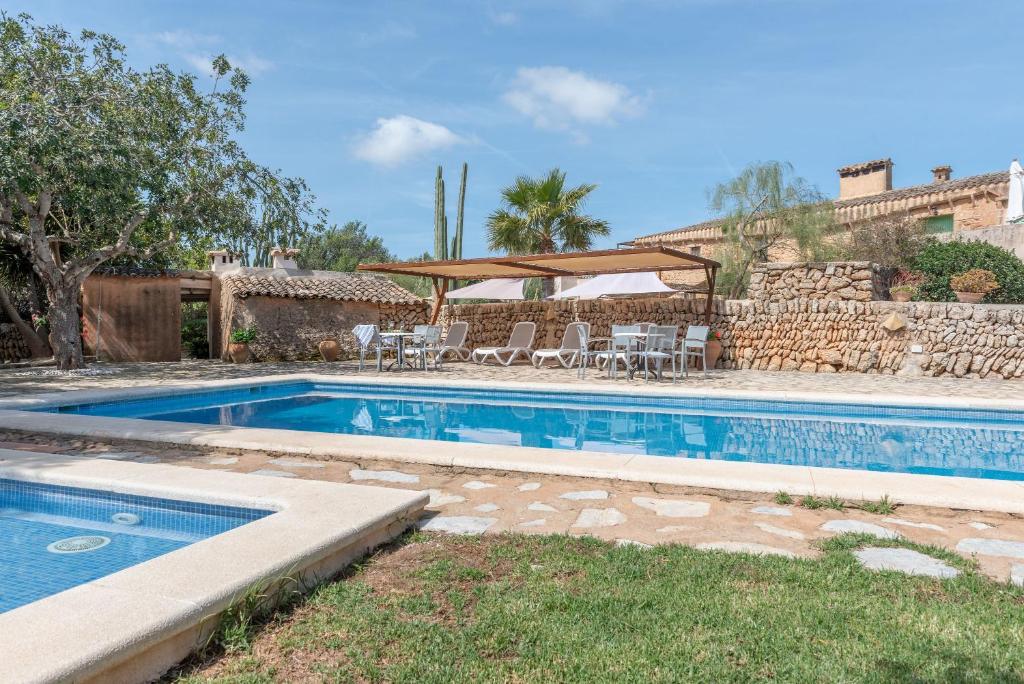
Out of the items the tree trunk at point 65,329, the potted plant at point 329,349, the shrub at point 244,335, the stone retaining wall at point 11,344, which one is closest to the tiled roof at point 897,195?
the potted plant at point 329,349

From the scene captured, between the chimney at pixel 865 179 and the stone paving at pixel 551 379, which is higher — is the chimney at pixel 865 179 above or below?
above

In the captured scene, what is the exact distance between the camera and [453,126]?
67.5 ft

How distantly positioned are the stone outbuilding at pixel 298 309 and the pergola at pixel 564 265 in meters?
2.41

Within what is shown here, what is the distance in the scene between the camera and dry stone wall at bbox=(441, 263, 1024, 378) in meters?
11.5

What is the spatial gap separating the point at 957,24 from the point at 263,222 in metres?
12.7

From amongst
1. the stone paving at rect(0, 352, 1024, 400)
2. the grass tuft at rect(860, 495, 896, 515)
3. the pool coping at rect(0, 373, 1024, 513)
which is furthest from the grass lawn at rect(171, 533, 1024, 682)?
the stone paving at rect(0, 352, 1024, 400)

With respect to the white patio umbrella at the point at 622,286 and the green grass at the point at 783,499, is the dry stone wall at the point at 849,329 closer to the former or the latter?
the white patio umbrella at the point at 622,286

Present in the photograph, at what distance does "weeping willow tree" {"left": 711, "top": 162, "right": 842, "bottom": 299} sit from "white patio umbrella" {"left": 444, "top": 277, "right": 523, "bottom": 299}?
6689 millimetres

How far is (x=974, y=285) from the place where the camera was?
13.3 meters

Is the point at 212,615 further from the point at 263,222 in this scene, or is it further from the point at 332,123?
the point at 332,123

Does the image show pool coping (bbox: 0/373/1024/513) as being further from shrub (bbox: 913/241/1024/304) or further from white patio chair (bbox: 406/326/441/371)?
shrub (bbox: 913/241/1024/304)

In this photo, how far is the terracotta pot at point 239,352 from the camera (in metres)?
15.3

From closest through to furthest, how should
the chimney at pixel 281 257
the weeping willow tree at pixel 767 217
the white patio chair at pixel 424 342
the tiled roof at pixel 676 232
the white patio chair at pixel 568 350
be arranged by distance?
1. the white patio chair at pixel 424 342
2. the white patio chair at pixel 568 350
3. the weeping willow tree at pixel 767 217
4. the chimney at pixel 281 257
5. the tiled roof at pixel 676 232

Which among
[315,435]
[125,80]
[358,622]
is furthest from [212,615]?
[125,80]
